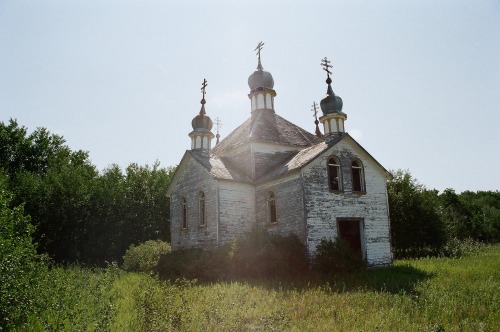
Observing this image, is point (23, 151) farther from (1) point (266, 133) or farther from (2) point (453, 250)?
(2) point (453, 250)

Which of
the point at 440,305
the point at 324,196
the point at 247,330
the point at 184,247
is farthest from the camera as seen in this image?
the point at 184,247

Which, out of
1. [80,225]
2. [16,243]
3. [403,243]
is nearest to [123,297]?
[16,243]

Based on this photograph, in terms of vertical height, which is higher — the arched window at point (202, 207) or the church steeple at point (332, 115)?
the church steeple at point (332, 115)

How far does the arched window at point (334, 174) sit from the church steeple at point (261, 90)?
7.80m

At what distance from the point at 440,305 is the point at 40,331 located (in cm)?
1044

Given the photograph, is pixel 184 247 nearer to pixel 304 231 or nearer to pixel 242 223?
pixel 242 223

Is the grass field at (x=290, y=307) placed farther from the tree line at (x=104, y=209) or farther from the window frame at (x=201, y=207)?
the tree line at (x=104, y=209)

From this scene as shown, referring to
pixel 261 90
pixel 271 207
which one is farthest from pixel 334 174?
pixel 261 90

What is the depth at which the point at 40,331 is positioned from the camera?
8.64 metres

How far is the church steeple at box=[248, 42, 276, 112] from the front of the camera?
26062 millimetres

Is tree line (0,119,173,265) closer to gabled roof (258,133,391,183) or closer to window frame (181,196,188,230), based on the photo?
window frame (181,196,188,230)

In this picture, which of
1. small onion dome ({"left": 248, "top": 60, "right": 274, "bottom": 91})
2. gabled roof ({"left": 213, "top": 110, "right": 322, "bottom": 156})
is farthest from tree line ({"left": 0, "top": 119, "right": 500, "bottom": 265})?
small onion dome ({"left": 248, "top": 60, "right": 274, "bottom": 91})

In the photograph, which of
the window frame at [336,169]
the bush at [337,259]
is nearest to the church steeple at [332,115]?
the window frame at [336,169]

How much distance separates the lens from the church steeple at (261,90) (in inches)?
1026
